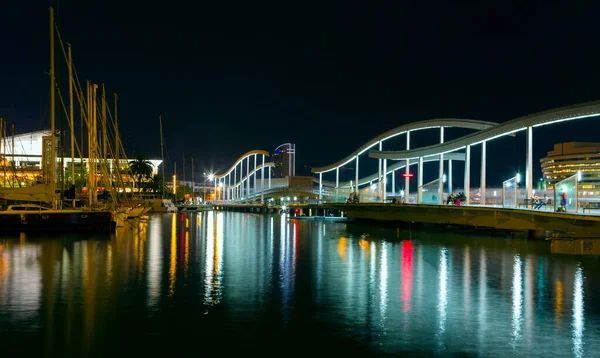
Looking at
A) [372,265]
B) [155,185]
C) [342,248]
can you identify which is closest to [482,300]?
[372,265]

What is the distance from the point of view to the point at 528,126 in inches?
1560

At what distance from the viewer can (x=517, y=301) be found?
1772cm

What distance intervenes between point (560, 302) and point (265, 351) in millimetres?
9493

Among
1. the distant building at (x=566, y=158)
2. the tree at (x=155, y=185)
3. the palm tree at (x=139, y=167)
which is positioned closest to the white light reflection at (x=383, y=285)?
the distant building at (x=566, y=158)

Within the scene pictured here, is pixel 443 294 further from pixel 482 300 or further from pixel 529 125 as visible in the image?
pixel 529 125

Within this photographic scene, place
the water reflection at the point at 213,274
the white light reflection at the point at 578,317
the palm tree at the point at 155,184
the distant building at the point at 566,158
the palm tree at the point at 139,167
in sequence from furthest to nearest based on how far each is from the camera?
the palm tree at the point at 155,184 < the palm tree at the point at 139,167 < the distant building at the point at 566,158 < the water reflection at the point at 213,274 < the white light reflection at the point at 578,317

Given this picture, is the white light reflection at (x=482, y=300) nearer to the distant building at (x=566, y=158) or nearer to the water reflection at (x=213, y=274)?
the water reflection at (x=213, y=274)

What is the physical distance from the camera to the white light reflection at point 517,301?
13632 mm

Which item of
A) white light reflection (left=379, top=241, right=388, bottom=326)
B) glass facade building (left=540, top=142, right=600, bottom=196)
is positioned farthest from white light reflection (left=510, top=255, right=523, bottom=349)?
glass facade building (left=540, top=142, right=600, bottom=196)

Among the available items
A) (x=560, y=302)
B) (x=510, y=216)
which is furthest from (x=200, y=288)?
(x=510, y=216)

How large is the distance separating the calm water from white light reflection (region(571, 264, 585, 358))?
54 mm

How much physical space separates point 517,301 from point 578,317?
2.28 m

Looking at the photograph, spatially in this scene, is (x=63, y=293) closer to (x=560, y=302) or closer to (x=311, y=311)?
(x=311, y=311)

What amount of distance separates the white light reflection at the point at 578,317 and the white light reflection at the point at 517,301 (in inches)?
44.8
